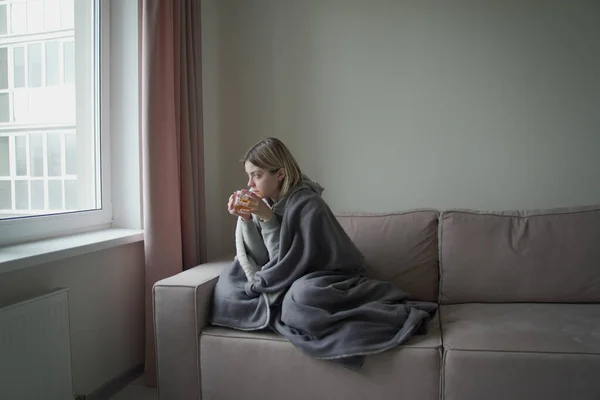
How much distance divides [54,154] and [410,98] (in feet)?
5.93

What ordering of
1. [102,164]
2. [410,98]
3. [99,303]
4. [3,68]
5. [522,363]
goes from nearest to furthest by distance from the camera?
1. [522,363]
2. [3,68]
3. [99,303]
4. [102,164]
5. [410,98]

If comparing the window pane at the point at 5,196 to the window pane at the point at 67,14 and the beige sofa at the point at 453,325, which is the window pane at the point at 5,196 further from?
the window pane at the point at 67,14

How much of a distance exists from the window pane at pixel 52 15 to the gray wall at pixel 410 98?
805 mm

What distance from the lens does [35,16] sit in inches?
74.0

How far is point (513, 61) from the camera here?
7.91 ft

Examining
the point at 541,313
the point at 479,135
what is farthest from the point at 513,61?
the point at 541,313

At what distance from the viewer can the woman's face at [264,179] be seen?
1.83m

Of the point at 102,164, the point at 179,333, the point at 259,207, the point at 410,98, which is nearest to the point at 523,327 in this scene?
the point at 259,207

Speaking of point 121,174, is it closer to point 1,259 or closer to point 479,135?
point 1,259

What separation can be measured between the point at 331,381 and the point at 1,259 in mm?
1159

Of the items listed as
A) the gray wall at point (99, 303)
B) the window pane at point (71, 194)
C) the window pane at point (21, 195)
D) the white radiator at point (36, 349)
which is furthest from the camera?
the window pane at point (71, 194)

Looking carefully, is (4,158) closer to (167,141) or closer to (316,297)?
(167,141)

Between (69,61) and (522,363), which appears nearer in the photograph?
(522,363)

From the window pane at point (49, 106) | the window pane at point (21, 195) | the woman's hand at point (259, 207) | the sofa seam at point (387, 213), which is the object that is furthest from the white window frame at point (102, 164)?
the sofa seam at point (387, 213)
